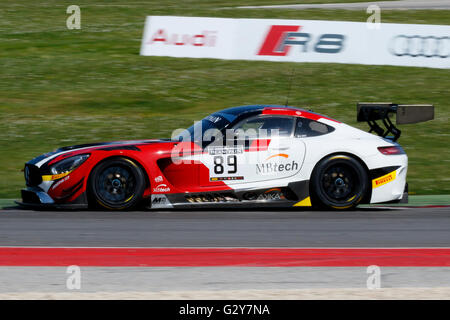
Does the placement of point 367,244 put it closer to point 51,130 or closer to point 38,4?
point 51,130

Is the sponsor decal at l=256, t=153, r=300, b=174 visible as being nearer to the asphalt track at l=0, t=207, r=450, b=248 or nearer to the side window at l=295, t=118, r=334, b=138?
the side window at l=295, t=118, r=334, b=138

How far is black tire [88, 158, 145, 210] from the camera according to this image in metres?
9.24

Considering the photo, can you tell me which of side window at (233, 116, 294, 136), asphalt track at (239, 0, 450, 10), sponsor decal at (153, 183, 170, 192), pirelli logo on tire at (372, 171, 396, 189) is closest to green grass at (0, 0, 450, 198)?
pirelli logo on tire at (372, 171, 396, 189)

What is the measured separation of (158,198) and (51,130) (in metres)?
7.24

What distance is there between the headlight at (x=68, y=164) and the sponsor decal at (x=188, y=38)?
1160 cm

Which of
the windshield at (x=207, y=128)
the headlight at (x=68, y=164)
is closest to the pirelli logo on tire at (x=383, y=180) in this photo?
the windshield at (x=207, y=128)

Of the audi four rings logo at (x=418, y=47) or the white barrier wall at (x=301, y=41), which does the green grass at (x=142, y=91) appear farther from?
the audi four rings logo at (x=418, y=47)

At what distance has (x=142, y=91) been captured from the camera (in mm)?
19188

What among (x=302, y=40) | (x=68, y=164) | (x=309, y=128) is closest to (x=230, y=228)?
(x=309, y=128)

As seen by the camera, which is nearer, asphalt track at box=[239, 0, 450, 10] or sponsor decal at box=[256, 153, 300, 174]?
sponsor decal at box=[256, 153, 300, 174]

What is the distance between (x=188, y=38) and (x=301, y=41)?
116 inches

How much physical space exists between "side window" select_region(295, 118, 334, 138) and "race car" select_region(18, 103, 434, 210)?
0.01 meters

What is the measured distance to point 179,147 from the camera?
9406mm
